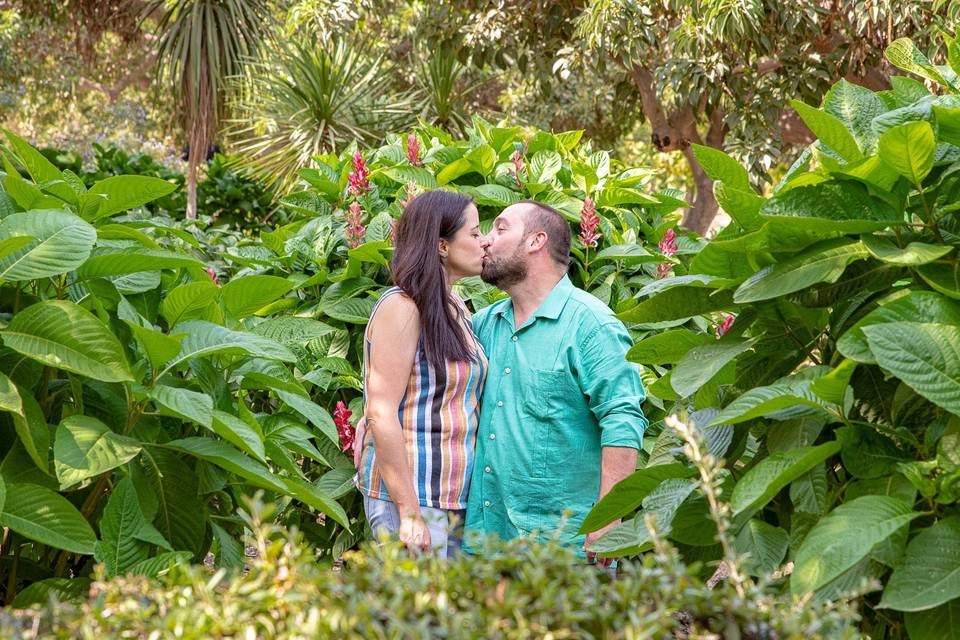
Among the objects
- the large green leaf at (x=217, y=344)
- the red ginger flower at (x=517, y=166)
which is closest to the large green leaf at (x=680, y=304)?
the large green leaf at (x=217, y=344)

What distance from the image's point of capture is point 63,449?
2.18m

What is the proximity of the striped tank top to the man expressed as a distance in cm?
5

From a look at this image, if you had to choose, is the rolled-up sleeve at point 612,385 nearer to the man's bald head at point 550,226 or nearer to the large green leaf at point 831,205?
the man's bald head at point 550,226

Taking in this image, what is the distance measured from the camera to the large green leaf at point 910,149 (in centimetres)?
194

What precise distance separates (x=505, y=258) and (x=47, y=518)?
1773 mm

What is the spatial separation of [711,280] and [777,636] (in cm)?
97

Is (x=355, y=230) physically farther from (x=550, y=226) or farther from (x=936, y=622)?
(x=936, y=622)

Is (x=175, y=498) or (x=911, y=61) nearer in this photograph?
(x=911, y=61)

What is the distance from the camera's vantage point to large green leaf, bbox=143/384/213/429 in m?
2.27

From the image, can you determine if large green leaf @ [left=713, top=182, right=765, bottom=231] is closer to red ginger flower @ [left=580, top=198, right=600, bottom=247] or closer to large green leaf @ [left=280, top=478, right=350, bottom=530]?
large green leaf @ [left=280, top=478, right=350, bottom=530]

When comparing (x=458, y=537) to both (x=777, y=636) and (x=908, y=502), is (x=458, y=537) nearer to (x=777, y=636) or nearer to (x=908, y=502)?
(x=908, y=502)

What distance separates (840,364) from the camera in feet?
6.57

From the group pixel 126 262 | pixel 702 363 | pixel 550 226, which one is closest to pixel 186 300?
pixel 126 262

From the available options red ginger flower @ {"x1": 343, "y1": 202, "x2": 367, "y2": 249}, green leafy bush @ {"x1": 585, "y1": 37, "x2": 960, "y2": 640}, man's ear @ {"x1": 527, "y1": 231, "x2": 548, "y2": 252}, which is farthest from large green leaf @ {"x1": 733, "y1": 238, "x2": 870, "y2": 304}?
red ginger flower @ {"x1": 343, "y1": 202, "x2": 367, "y2": 249}
